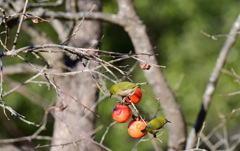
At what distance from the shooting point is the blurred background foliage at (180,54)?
453 centimetres

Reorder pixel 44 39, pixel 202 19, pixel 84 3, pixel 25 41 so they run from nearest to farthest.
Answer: pixel 44 39
pixel 84 3
pixel 25 41
pixel 202 19

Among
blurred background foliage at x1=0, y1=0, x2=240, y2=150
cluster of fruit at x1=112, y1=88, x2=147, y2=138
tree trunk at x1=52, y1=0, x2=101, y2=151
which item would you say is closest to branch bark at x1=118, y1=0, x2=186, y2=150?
tree trunk at x1=52, y1=0, x2=101, y2=151

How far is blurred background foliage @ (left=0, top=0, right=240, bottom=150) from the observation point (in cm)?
453

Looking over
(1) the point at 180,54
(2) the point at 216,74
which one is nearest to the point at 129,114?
(2) the point at 216,74

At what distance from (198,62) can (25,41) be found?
2245mm

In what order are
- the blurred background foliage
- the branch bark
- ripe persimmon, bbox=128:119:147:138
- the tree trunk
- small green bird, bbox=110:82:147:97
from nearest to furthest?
small green bird, bbox=110:82:147:97 < ripe persimmon, bbox=128:119:147:138 < the branch bark < the tree trunk < the blurred background foliage

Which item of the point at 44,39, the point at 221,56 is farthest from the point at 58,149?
the point at 221,56

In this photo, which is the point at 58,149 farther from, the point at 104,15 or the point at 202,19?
the point at 202,19

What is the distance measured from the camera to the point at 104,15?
2152 millimetres

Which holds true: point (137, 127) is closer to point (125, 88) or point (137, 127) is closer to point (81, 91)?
point (125, 88)

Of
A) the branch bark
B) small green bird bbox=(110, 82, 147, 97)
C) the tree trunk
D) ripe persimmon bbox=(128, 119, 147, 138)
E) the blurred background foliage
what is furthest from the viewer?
the blurred background foliage

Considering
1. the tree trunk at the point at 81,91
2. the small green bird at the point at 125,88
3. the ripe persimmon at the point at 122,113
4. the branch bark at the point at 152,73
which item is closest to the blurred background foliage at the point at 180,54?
the tree trunk at the point at 81,91

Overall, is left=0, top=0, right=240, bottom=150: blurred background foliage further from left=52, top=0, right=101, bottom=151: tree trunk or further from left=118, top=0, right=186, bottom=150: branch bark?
left=118, top=0, right=186, bottom=150: branch bark

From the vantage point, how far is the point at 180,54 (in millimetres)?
4777
